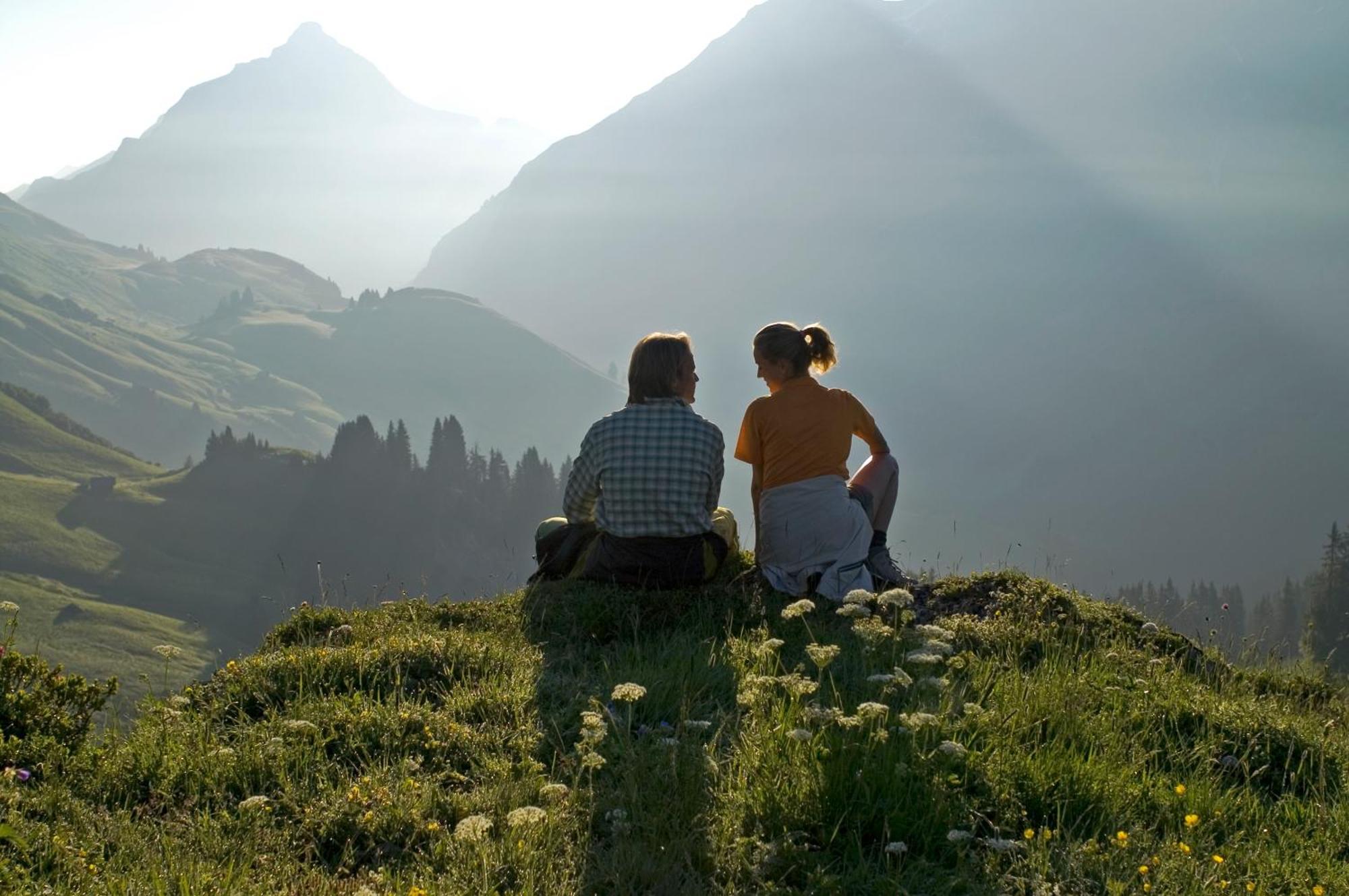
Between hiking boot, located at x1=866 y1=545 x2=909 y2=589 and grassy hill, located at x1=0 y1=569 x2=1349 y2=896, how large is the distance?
2.44m

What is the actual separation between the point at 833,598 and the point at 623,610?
1.92 meters

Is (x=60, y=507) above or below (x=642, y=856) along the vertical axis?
below

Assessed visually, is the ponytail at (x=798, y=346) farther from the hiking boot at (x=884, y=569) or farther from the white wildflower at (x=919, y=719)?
the white wildflower at (x=919, y=719)

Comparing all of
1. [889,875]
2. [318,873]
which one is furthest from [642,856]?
[318,873]

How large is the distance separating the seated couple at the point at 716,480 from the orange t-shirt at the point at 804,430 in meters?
0.01

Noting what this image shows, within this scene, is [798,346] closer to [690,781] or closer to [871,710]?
[871,710]

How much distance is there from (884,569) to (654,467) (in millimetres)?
2602

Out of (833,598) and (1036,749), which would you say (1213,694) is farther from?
(833,598)

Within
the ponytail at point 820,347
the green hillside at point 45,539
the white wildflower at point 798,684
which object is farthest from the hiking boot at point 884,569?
the green hillside at point 45,539

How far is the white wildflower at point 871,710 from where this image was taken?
491 cm

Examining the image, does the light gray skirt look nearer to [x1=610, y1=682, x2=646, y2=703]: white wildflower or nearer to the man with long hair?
the man with long hair

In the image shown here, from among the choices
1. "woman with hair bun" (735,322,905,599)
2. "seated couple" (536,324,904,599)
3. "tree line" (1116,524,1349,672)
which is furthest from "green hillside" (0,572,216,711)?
"woman with hair bun" (735,322,905,599)

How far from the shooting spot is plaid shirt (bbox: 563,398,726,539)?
9375 millimetres

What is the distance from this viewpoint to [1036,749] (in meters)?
5.49
